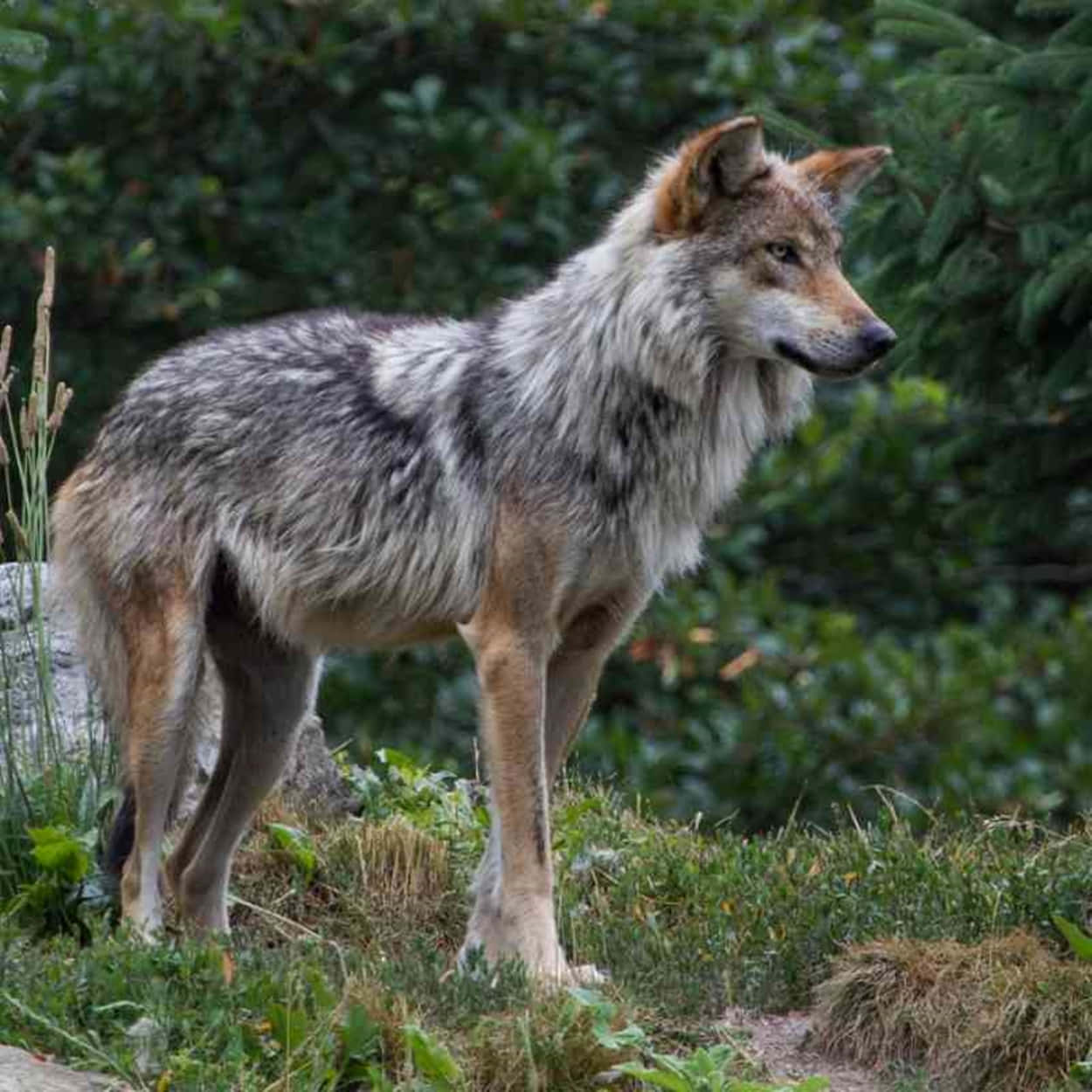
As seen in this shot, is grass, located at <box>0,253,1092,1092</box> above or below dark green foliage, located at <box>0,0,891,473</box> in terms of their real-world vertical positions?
below

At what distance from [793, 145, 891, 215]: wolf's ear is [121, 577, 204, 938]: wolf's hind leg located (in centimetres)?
197

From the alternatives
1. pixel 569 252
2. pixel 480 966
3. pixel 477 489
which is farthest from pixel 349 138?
pixel 480 966

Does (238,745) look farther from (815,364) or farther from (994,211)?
(994,211)

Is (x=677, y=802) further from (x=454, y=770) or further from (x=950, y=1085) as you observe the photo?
(x=950, y=1085)

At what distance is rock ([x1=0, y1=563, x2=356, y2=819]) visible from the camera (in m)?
6.99

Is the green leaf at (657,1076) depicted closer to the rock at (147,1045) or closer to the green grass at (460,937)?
the green grass at (460,937)

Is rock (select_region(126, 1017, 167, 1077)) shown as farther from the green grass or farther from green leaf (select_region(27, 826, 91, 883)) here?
green leaf (select_region(27, 826, 91, 883))

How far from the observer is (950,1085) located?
5715mm

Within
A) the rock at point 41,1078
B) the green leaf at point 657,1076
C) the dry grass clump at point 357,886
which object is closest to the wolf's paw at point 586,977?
the green leaf at point 657,1076

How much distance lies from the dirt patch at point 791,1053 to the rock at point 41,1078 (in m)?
1.50

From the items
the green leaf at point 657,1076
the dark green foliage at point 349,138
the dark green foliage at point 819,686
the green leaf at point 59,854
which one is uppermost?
the dark green foliage at point 349,138

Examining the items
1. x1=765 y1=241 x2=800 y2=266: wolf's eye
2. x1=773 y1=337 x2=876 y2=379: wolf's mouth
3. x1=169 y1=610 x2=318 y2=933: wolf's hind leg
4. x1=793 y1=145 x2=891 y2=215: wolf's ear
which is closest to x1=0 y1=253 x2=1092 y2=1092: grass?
x1=169 y1=610 x2=318 y2=933: wolf's hind leg

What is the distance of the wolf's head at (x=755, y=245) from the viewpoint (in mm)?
6391

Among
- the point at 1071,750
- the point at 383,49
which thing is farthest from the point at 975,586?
the point at 383,49
